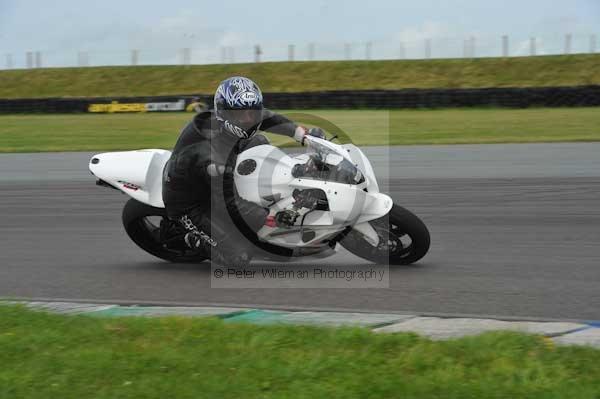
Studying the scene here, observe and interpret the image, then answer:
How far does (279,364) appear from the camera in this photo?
4297 millimetres

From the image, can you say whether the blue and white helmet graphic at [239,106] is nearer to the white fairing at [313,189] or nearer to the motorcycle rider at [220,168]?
A: the motorcycle rider at [220,168]

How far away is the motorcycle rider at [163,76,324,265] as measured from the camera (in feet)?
21.4

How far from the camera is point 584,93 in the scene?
2508 cm

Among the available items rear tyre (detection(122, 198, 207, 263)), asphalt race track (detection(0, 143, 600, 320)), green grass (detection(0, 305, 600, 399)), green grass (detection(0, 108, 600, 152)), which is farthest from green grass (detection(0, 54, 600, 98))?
green grass (detection(0, 305, 600, 399))

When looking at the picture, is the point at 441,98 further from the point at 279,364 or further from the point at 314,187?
the point at 279,364

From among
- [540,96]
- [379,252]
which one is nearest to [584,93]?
[540,96]

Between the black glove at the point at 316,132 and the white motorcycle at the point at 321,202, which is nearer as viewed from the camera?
the white motorcycle at the point at 321,202

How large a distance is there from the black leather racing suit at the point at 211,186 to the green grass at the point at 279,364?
1.82 meters

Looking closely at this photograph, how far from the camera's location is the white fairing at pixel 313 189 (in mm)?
6434

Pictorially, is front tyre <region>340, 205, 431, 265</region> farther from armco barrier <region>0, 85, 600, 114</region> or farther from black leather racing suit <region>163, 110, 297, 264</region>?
armco barrier <region>0, 85, 600, 114</region>

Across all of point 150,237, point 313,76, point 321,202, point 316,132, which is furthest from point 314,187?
point 313,76

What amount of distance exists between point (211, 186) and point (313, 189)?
843 millimetres

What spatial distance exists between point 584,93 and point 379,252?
20.0 meters

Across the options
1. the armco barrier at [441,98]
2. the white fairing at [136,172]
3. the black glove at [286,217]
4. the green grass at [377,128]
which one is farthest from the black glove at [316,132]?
the armco barrier at [441,98]
